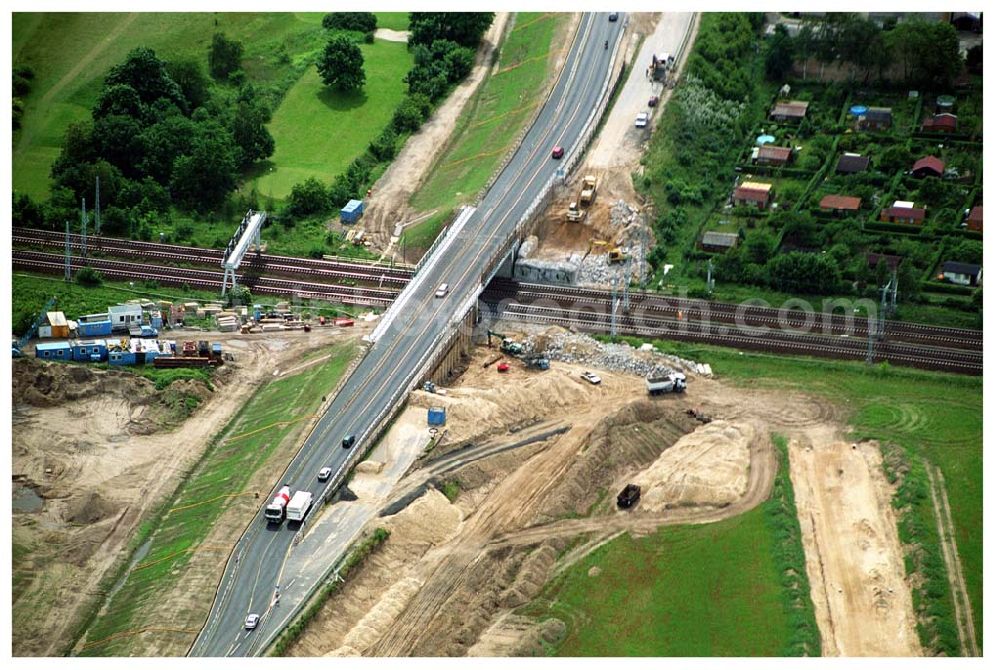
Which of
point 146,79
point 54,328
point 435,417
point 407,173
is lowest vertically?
point 435,417

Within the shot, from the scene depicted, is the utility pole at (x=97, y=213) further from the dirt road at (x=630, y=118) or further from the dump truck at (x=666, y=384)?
the dump truck at (x=666, y=384)

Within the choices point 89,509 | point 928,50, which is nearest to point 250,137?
point 89,509

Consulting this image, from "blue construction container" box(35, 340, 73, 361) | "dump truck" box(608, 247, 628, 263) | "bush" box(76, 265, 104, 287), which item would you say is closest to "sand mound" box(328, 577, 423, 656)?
"blue construction container" box(35, 340, 73, 361)

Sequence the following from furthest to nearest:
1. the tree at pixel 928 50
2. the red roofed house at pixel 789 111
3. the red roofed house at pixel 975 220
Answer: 1. the tree at pixel 928 50
2. the red roofed house at pixel 789 111
3. the red roofed house at pixel 975 220

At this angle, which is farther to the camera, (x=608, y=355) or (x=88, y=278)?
(x=88, y=278)

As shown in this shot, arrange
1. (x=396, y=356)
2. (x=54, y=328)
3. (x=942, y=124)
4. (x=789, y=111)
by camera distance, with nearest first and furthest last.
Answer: (x=396, y=356) → (x=54, y=328) → (x=942, y=124) → (x=789, y=111)

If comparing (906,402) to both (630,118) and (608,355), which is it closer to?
(608,355)

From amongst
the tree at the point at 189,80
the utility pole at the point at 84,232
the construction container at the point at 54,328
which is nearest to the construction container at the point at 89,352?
the construction container at the point at 54,328
